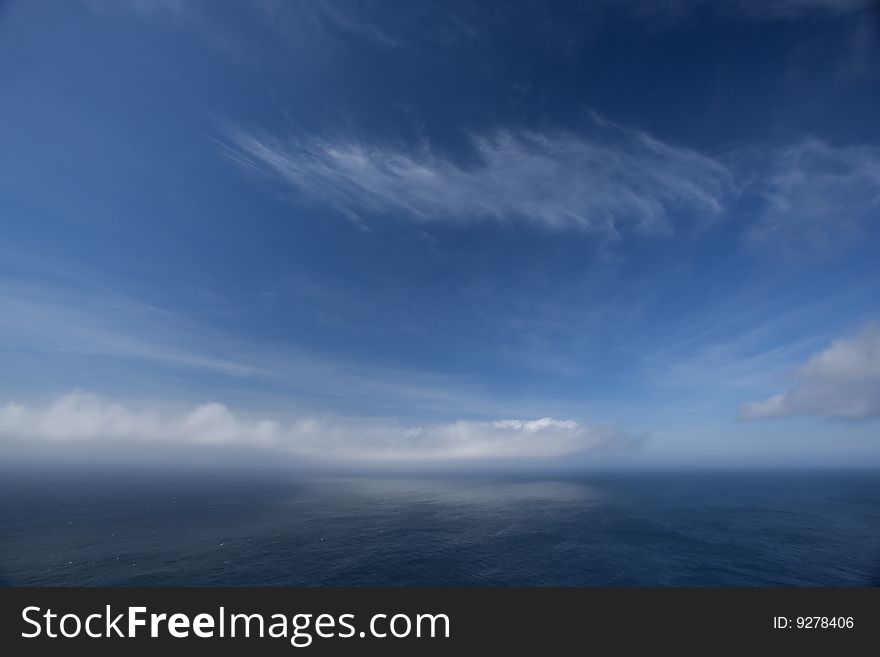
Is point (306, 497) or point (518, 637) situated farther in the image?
point (306, 497)

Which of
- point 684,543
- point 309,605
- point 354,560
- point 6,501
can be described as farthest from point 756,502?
point 6,501

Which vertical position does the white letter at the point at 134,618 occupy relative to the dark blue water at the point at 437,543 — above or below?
above

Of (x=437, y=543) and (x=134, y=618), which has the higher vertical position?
(x=134, y=618)

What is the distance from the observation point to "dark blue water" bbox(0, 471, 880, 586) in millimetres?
44219

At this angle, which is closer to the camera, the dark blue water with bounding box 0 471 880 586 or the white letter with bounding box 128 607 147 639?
the white letter with bounding box 128 607 147 639

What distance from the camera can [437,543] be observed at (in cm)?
5988

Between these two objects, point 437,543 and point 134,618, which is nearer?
point 134,618

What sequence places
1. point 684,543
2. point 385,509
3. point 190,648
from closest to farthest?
point 190,648 < point 684,543 < point 385,509

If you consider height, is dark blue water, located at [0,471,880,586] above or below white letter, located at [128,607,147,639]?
below

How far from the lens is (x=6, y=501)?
3728 inches

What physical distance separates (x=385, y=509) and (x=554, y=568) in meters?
59.8

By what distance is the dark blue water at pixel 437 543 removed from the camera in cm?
4422

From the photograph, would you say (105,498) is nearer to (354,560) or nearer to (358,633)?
(354,560)

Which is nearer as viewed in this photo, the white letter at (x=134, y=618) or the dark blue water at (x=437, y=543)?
the white letter at (x=134, y=618)
